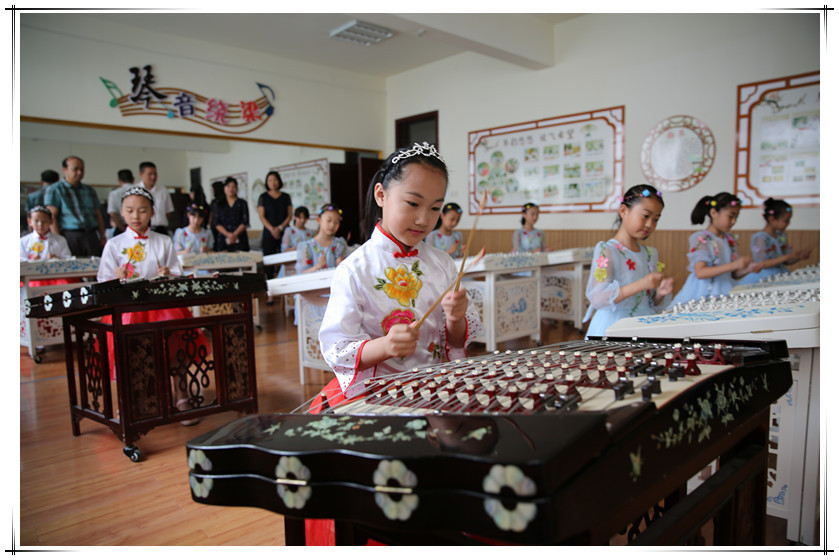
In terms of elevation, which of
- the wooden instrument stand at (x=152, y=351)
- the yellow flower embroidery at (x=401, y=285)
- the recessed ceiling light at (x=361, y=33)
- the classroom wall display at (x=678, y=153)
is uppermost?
the recessed ceiling light at (x=361, y=33)

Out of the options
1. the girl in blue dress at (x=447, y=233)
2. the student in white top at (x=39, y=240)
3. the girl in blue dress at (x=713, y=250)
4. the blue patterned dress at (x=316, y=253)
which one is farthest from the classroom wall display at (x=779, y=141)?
the student in white top at (x=39, y=240)

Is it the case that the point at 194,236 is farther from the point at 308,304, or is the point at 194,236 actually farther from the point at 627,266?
the point at 627,266

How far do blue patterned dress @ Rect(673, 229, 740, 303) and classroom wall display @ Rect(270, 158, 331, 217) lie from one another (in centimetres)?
578

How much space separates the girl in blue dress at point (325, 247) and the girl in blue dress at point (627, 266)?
252 centimetres

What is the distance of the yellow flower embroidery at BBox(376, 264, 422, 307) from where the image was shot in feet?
4.33

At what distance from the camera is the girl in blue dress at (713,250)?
3.40 metres

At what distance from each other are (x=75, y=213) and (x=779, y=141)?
675 centimetres

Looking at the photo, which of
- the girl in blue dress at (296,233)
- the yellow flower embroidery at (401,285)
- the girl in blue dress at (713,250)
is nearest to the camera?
the yellow flower embroidery at (401,285)

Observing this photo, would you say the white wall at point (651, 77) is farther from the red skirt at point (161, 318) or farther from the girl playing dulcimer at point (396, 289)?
the girl playing dulcimer at point (396, 289)

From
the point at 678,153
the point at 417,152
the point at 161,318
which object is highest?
the point at 678,153

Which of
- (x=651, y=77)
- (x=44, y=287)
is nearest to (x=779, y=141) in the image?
(x=651, y=77)

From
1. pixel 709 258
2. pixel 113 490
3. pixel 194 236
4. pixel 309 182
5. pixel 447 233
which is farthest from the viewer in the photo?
pixel 309 182

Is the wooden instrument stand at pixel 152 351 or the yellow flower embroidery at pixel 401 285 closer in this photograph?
the yellow flower embroidery at pixel 401 285

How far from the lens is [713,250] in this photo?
3.45 meters
